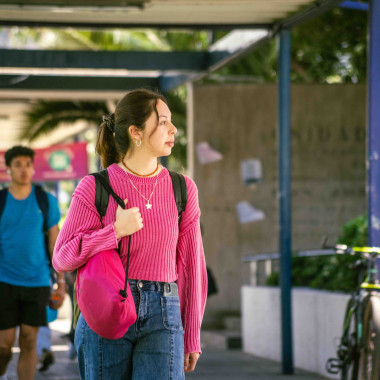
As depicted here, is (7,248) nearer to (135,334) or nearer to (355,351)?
(355,351)

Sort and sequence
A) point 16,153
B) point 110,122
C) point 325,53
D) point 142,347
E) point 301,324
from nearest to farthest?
1. point 142,347
2. point 110,122
3. point 16,153
4. point 301,324
5. point 325,53

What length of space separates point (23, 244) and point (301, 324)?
421 centimetres

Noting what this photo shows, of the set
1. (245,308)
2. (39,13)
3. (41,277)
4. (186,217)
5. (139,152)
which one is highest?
(39,13)

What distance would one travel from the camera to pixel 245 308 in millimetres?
13289

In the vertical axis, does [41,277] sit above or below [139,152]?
below

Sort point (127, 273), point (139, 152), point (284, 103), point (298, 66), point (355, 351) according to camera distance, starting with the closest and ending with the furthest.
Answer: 1. point (127, 273)
2. point (139, 152)
3. point (355, 351)
4. point (284, 103)
5. point (298, 66)

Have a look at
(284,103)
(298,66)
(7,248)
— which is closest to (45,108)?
(298,66)

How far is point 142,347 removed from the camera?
4094mm

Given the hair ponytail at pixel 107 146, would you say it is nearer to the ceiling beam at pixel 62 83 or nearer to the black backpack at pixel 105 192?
the black backpack at pixel 105 192

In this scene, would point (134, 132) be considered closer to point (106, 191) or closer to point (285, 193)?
point (106, 191)

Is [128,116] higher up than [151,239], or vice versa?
[128,116]

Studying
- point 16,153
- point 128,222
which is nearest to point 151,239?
point 128,222

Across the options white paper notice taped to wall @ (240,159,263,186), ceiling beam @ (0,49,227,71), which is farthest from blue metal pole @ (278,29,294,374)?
white paper notice taped to wall @ (240,159,263,186)

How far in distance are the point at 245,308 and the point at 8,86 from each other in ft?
17.9
